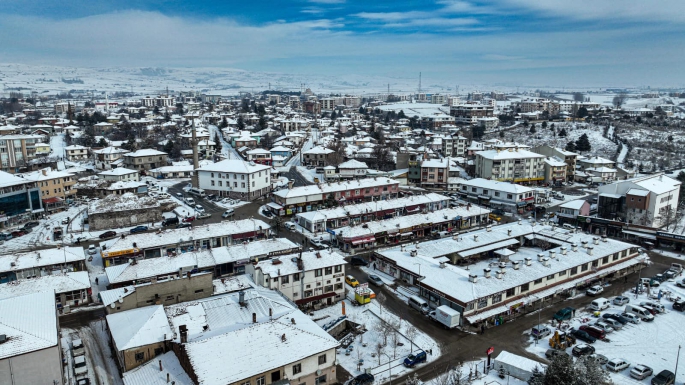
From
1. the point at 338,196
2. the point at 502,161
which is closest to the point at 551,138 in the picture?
the point at 502,161

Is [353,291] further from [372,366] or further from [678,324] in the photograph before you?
[678,324]

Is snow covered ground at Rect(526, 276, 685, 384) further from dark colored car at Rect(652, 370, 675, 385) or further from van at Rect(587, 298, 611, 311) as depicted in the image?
dark colored car at Rect(652, 370, 675, 385)

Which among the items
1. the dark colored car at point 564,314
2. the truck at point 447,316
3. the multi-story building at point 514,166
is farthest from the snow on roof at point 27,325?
the multi-story building at point 514,166

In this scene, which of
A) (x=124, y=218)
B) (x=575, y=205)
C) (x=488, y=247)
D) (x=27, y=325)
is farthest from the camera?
(x=575, y=205)

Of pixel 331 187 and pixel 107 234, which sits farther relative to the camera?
pixel 331 187

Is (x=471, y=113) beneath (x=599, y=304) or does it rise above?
above

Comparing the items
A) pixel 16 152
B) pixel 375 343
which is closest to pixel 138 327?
pixel 375 343

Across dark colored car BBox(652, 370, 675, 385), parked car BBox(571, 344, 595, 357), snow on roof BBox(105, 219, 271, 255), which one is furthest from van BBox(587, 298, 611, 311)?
snow on roof BBox(105, 219, 271, 255)

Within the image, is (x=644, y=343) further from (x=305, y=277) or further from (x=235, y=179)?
(x=235, y=179)
